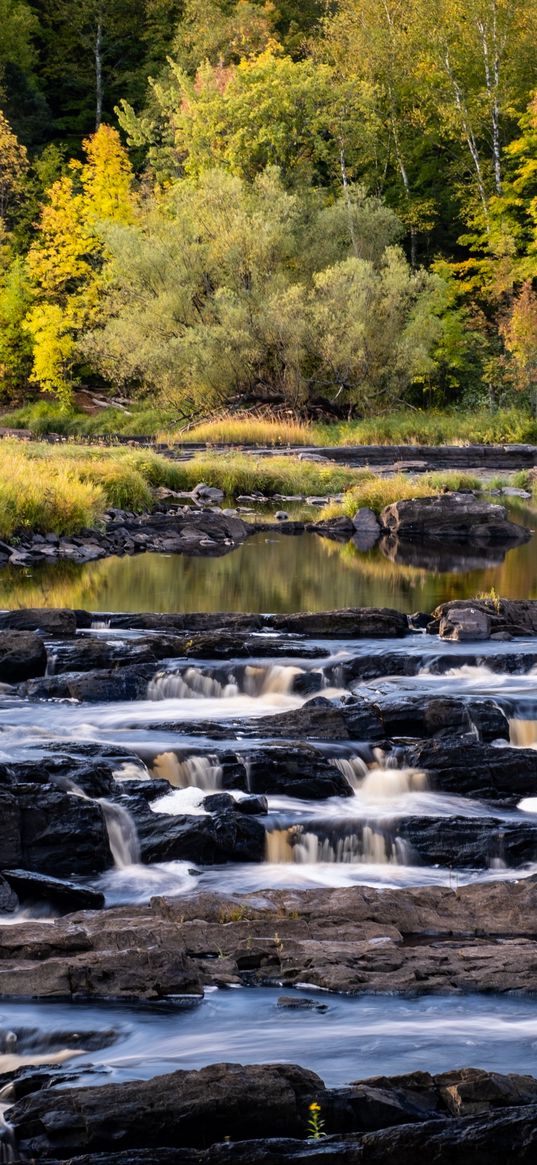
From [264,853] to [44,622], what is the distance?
7034 millimetres

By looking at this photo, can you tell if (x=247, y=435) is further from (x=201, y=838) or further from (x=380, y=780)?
(x=201, y=838)

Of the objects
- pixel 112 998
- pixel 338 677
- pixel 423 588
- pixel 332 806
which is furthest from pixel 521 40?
pixel 112 998

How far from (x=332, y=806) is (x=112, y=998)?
13.3 ft

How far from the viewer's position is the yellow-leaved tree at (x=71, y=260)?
189 feet

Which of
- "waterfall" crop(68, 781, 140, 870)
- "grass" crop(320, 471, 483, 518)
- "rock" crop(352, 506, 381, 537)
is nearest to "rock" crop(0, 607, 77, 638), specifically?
"waterfall" crop(68, 781, 140, 870)

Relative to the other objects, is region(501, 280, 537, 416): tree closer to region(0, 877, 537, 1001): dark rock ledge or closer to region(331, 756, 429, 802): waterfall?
region(331, 756, 429, 802): waterfall

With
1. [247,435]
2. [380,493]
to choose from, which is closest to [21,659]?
[380,493]

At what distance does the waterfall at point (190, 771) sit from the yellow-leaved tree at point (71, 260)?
47130mm

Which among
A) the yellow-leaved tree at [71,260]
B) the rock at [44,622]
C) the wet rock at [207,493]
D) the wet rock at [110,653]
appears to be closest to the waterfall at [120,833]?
the wet rock at [110,653]

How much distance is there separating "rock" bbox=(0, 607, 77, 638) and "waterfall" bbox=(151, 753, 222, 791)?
5188mm

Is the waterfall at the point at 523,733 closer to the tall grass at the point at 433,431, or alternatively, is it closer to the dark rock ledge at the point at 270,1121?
the dark rock ledge at the point at 270,1121

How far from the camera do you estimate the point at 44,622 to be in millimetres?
16125

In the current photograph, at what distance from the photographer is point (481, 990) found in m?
6.99

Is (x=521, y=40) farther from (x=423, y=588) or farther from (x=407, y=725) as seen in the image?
(x=407, y=725)
